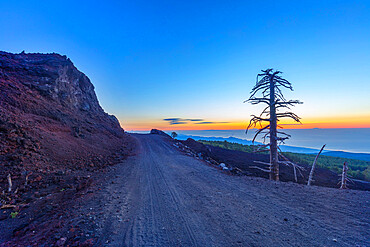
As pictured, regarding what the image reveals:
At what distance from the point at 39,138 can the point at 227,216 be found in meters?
10.8

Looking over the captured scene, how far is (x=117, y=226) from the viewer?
11.6ft

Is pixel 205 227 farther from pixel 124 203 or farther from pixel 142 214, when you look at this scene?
pixel 124 203

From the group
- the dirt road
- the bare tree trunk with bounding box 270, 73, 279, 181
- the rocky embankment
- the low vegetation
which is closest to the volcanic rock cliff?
the rocky embankment

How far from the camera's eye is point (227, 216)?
13.1 feet

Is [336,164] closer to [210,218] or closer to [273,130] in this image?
[273,130]

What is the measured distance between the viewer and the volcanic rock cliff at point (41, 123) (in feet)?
24.5

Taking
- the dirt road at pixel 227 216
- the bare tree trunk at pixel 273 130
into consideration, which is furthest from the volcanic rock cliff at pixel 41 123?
the bare tree trunk at pixel 273 130

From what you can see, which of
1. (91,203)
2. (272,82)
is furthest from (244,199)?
(272,82)

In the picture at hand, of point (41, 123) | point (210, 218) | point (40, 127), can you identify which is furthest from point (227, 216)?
point (41, 123)

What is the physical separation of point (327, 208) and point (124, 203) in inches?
223

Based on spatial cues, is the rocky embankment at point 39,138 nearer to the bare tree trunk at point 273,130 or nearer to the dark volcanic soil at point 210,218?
the dark volcanic soil at point 210,218

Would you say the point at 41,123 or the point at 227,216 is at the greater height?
the point at 41,123

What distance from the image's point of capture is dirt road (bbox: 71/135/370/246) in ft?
10.0

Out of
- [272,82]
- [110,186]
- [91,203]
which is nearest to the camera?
[91,203]
